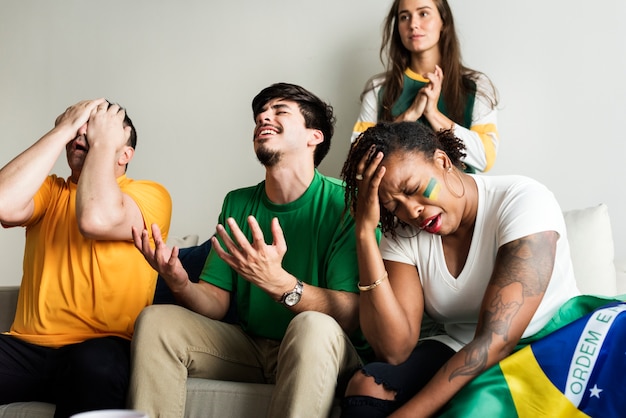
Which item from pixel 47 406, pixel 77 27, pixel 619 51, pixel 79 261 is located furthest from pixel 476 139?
pixel 77 27

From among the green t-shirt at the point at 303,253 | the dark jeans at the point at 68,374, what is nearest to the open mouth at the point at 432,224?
the green t-shirt at the point at 303,253

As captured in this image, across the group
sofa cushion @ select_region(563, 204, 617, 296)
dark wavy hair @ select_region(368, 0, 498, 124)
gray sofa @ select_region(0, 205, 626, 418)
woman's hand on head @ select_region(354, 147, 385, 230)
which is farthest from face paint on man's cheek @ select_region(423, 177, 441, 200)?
dark wavy hair @ select_region(368, 0, 498, 124)

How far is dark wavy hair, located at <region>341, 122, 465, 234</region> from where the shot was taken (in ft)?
5.10

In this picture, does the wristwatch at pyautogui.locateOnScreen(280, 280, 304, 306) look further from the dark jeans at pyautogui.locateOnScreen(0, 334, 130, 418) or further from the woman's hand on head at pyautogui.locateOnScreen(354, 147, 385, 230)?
the dark jeans at pyautogui.locateOnScreen(0, 334, 130, 418)

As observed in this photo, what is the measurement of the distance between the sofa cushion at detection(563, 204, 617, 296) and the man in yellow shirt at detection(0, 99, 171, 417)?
1225 millimetres

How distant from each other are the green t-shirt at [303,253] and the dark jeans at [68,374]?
33cm

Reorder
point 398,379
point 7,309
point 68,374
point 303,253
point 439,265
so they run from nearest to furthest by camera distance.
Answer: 1. point 398,379
2. point 439,265
3. point 68,374
4. point 303,253
5. point 7,309

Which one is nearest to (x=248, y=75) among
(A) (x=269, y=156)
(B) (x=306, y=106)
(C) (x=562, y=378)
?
(B) (x=306, y=106)

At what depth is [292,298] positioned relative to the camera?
64.8 inches

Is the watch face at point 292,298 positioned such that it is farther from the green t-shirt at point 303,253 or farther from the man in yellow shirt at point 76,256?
the man in yellow shirt at point 76,256

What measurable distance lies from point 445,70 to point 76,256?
58.0 inches

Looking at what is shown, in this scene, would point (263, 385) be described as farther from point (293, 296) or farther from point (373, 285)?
point (373, 285)

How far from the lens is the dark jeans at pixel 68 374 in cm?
161

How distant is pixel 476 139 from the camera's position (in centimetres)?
238
